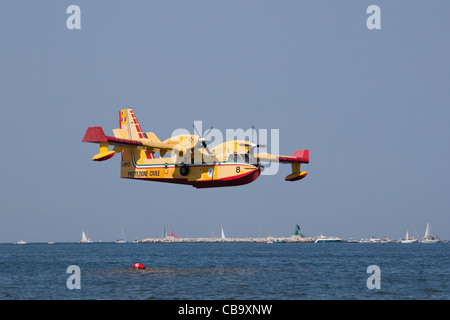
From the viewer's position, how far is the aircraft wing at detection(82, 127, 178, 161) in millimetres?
49812

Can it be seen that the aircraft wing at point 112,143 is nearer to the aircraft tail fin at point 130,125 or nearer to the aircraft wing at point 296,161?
the aircraft tail fin at point 130,125

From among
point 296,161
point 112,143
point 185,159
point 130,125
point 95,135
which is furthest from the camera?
point 130,125

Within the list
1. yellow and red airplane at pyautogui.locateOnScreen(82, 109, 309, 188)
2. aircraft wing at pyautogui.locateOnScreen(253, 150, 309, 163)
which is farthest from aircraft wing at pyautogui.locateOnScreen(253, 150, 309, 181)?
yellow and red airplane at pyautogui.locateOnScreen(82, 109, 309, 188)

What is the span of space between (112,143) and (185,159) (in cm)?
637

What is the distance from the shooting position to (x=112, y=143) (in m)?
51.7

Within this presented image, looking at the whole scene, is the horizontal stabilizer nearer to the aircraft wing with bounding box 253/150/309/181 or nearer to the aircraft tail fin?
the aircraft wing with bounding box 253/150/309/181

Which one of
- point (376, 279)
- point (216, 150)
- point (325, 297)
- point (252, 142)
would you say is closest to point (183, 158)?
point (216, 150)

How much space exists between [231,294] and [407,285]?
58.2 feet

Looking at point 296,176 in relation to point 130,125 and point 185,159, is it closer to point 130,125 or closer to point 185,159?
point 185,159

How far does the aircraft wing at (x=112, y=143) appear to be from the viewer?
49812mm

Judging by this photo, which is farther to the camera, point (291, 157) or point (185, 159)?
point (291, 157)

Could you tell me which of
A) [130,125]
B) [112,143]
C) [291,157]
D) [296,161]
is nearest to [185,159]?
[112,143]

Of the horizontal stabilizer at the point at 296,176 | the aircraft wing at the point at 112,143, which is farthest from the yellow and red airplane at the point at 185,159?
the horizontal stabilizer at the point at 296,176

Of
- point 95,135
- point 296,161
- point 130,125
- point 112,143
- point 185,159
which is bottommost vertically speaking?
point 296,161
